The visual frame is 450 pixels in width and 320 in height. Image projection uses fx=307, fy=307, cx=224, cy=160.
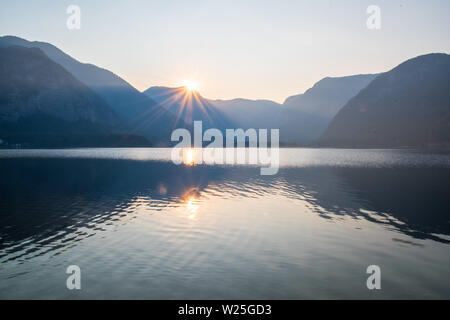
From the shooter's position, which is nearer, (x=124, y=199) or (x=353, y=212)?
(x=353, y=212)

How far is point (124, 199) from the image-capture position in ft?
152

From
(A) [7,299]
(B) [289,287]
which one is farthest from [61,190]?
(B) [289,287]

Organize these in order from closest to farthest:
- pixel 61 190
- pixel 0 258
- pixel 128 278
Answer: pixel 128 278
pixel 0 258
pixel 61 190

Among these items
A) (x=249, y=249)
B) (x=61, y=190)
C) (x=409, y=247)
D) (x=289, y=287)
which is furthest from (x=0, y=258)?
(x=61, y=190)

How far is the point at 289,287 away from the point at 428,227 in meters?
20.7

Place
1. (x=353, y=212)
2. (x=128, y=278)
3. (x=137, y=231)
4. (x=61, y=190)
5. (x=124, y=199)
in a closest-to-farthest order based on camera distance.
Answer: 1. (x=128, y=278)
2. (x=137, y=231)
3. (x=353, y=212)
4. (x=124, y=199)
5. (x=61, y=190)

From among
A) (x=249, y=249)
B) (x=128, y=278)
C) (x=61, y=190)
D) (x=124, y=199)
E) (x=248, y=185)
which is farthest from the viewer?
(x=248, y=185)

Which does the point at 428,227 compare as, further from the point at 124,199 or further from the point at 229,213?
the point at 124,199

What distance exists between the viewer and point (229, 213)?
37344 millimetres

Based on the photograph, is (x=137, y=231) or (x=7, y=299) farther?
(x=137, y=231)

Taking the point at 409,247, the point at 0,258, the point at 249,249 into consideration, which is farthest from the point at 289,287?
the point at 0,258
